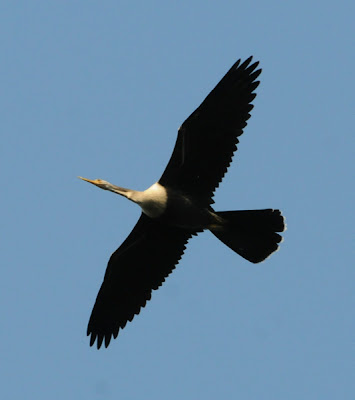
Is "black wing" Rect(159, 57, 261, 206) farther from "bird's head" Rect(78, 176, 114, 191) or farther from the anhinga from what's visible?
"bird's head" Rect(78, 176, 114, 191)

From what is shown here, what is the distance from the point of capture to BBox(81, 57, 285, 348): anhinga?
1254 centimetres

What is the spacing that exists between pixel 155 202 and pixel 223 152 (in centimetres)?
109

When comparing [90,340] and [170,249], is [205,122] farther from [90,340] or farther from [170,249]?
[90,340]

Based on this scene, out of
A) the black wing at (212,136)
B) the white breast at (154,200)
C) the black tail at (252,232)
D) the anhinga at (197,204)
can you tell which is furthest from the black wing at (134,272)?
the black wing at (212,136)

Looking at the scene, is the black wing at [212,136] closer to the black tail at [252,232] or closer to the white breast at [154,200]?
the white breast at [154,200]

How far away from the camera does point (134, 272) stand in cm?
1351

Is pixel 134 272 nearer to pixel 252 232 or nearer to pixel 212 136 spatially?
pixel 252 232

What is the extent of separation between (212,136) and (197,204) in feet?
2.97

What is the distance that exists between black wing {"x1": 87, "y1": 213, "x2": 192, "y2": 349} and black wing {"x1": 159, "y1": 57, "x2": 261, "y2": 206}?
728 mm

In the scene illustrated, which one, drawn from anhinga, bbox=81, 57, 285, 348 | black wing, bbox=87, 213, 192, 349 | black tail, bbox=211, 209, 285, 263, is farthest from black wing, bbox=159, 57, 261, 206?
black wing, bbox=87, 213, 192, 349

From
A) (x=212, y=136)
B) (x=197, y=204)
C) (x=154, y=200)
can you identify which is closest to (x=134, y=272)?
(x=154, y=200)

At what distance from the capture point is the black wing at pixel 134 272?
13.3m

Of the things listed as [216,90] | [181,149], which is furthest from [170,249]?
[216,90]

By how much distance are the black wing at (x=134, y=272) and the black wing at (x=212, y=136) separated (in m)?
0.73
